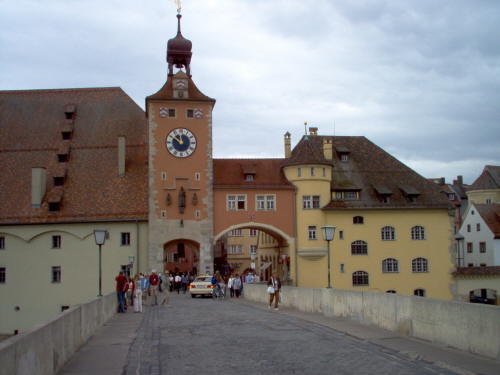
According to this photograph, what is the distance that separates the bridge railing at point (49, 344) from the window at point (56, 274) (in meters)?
37.2

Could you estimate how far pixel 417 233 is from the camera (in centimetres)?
6031

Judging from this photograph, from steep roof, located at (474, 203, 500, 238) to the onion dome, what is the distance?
3751 cm

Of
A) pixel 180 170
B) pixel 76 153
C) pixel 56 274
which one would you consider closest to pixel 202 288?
pixel 180 170

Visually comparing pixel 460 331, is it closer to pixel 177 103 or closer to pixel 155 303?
pixel 155 303

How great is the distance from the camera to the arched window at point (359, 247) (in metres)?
59.1

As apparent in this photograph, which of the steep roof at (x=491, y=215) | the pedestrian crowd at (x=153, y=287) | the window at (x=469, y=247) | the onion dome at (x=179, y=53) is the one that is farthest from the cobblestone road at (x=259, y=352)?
the window at (x=469, y=247)

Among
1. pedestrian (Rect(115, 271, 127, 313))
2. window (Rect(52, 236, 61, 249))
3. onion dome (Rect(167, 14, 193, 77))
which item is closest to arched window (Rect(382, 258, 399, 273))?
onion dome (Rect(167, 14, 193, 77))

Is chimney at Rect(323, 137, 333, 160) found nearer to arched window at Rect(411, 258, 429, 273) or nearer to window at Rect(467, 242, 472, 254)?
arched window at Rect(411, 258, 429, 273)

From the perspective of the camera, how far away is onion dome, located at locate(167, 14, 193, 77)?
5975 cm

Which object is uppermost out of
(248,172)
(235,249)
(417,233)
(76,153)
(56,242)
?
(76,153)

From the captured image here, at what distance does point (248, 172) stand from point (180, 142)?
6322mm

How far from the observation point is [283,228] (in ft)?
190

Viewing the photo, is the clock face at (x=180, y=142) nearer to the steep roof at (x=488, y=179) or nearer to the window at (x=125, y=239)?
the window at (x=125, y=239)

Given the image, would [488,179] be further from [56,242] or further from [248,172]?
[56,242]
